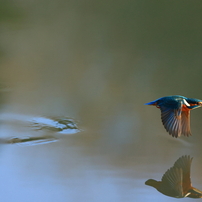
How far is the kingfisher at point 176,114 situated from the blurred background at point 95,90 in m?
0.13

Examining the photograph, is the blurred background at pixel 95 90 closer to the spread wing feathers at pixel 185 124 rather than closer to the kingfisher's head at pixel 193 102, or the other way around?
the spread wing feathers at pixel 185 124

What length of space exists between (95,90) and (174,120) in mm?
1025

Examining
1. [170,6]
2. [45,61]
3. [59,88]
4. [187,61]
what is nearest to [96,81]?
[59,88]

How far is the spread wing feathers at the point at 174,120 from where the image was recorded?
204 centimetres

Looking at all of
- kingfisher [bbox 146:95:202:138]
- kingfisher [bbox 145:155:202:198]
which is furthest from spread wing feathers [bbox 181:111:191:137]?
kingfisher [bbox 145:155:202:198]

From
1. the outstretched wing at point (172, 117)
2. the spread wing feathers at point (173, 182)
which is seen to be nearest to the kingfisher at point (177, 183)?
the spread wing feathers at point (173, 182)

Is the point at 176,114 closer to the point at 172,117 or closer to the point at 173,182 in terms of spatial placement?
the point at 172,117

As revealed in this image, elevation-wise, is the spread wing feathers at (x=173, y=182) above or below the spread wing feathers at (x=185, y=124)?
below

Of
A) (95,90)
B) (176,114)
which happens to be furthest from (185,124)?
(95,90)

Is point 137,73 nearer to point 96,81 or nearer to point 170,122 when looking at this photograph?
point 96,81

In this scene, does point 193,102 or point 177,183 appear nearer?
point 177,183

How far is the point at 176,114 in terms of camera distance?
6.83 ft

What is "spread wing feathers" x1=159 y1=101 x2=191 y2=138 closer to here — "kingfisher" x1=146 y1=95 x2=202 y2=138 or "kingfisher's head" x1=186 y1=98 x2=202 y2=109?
"kingfisher" x1=146 y1=95 x2=202 y2=138

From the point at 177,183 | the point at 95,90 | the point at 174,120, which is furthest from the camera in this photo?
the point at 95,90
